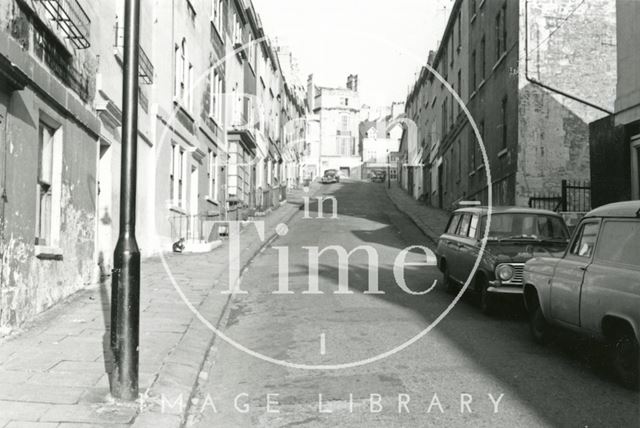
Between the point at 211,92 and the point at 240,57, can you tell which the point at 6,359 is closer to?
the point at 211,92

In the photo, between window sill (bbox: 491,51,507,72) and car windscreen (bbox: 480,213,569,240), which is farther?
window sill (bbox: 491,51,507,72)

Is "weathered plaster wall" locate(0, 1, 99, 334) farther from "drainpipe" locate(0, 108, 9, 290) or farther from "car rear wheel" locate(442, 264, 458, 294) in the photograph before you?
"car rear wheel" locate(442, 264, 458, 294)

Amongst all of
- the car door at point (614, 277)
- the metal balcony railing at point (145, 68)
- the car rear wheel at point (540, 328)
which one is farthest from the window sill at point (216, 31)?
the car door at point (614, 277)

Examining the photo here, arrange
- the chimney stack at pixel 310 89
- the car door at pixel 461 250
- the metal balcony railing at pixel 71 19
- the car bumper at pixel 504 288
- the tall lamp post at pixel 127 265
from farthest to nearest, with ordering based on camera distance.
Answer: the chimney stack at pixel 310 89 → the car door at pixel 461 250 → the car bumper at pixel 504 288 → the metal balcony railing at pixel 71 19 → the tall lamp post at pixel 127 265

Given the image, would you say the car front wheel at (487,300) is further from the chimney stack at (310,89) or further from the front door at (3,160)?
the chimney stack at (310,89)

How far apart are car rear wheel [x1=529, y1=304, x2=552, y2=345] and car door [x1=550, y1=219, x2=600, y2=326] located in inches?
14.4

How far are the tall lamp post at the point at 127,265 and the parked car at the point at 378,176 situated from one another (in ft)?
222

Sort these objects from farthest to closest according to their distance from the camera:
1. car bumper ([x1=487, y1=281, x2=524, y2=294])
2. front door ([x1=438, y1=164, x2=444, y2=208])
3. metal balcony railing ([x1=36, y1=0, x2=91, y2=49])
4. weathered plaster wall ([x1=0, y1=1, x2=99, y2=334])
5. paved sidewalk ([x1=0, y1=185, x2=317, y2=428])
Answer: front door ([x1=438, y1=164, x2=444, y2=208]) → car bumper ([x1=487, y1=281, x2=524, y2=294]) → metal balcony railing ([x1=36, y1=0, x2=91, y2=49]) → weathered plaster wall ([x1=0, y1=1, x2=99, y2=334]) → paved sidewalk ([x1=0, y1=185, x2=317, y2=428])

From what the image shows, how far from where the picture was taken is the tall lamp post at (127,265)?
505cm

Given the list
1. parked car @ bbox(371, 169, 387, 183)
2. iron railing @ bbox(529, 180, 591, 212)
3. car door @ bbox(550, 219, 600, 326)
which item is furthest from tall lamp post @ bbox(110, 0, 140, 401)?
parked car @ bbox(371, 169, 387, 183)

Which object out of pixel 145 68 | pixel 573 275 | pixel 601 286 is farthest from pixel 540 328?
pixel 145 68

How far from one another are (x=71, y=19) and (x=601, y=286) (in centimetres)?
783

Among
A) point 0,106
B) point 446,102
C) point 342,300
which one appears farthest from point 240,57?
point 0,106

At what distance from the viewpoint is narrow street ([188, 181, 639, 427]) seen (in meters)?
5.10
